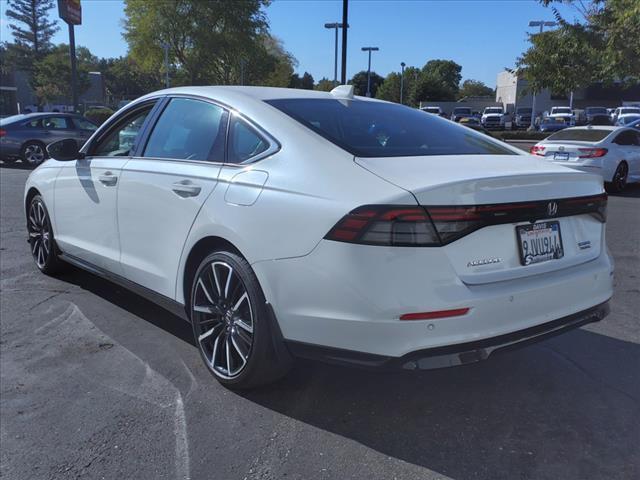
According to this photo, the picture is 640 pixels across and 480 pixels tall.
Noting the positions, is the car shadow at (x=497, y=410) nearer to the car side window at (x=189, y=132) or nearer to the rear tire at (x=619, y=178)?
the car side window at (x=189, y=132)

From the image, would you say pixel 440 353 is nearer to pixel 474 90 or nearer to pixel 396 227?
pixel 396 227

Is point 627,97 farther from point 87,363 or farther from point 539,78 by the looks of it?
point 87,363

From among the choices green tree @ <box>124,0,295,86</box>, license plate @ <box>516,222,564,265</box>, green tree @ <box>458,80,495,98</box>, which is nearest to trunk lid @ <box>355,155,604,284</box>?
license plate @ <box>516,222,564,265</box>

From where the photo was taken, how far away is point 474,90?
124812mm

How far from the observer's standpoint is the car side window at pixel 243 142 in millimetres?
3123

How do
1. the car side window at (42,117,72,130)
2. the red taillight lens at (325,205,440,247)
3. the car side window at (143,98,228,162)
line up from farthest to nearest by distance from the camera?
the car side window at (42,117,72,130)
the car side window at (143,98,228,162)
the red taillight lens at (325,205,440,247)

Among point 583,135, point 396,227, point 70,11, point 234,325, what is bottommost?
point 234,325

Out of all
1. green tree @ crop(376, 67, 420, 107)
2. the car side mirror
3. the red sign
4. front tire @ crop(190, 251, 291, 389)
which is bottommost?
front tire @ crop(190, 251, 291, 389)

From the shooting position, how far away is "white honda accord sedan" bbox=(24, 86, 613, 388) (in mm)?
2477

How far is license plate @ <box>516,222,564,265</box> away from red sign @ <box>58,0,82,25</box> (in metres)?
25.1

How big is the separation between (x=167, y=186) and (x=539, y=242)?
2.15 m

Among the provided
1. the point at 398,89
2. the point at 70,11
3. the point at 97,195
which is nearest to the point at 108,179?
the point at 97,195

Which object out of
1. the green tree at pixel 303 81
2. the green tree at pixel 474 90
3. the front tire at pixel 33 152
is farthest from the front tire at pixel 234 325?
the green tree at pixel 474 90

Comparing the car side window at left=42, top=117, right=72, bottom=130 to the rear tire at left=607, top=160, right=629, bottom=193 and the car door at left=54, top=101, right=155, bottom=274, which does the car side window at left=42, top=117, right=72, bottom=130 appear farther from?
the rear tire at left=607, top=160, right=629, bottom=193
